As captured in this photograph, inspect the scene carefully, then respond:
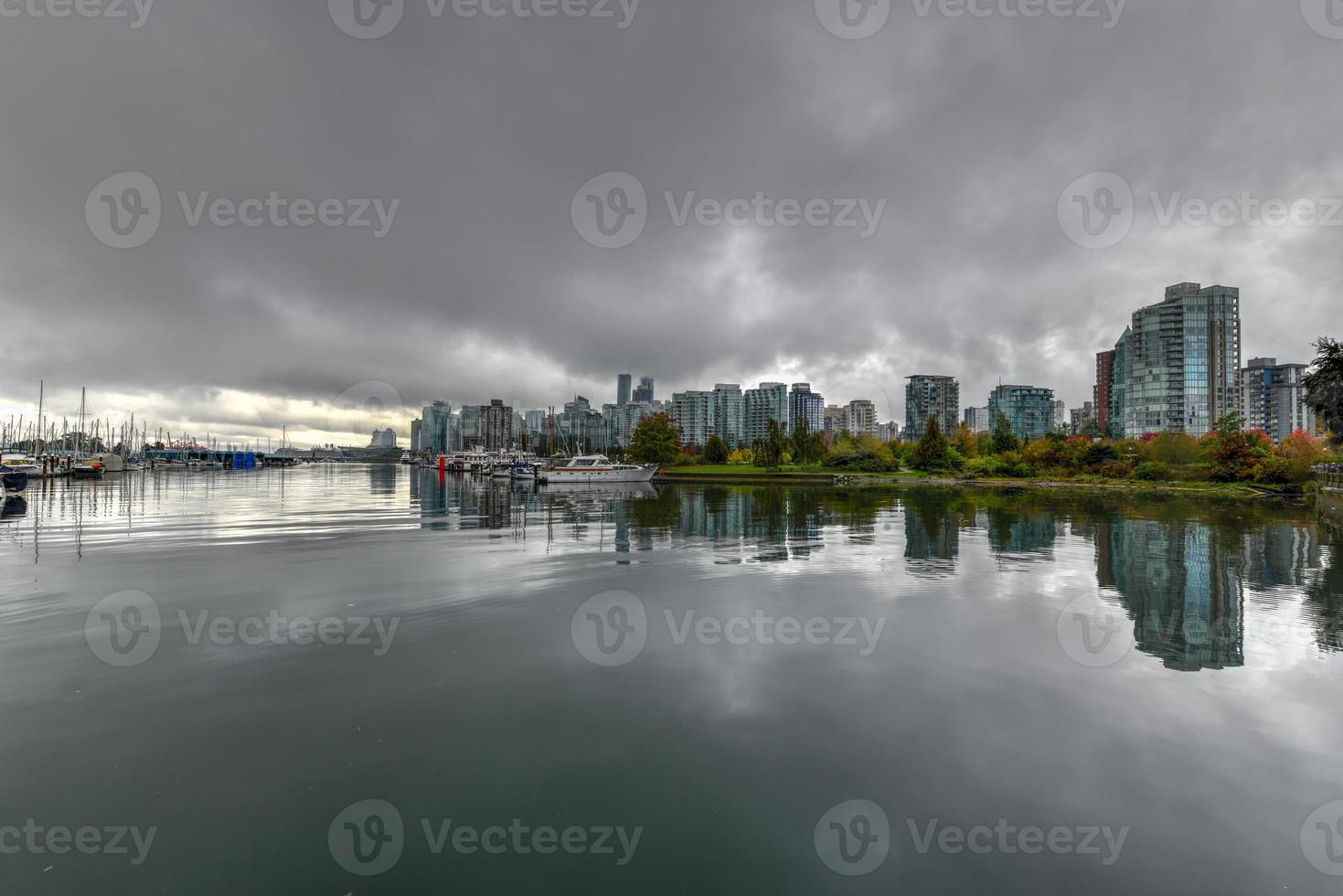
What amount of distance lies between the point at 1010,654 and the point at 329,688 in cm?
910

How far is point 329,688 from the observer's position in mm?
7094

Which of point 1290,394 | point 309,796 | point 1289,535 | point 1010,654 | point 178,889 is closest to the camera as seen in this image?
point 178,889

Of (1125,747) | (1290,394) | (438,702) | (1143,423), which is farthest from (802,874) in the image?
(1290,394)

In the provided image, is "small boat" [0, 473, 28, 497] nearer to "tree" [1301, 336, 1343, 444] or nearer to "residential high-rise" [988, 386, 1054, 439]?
"tree" [1301, 336, 1343, 444]

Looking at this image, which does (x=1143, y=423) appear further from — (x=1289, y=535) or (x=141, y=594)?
(x=141, y=594)

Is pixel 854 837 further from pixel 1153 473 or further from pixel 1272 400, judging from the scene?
pixel 1272 400

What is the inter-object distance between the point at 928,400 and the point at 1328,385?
153177 millimetres

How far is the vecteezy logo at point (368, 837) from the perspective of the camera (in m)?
4.32

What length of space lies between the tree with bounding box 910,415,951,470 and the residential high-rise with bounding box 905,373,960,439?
104 metres

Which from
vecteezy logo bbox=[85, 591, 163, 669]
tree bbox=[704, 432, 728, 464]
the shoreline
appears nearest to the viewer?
vecteezy logo bbox=[85, 591, 163, 669]
